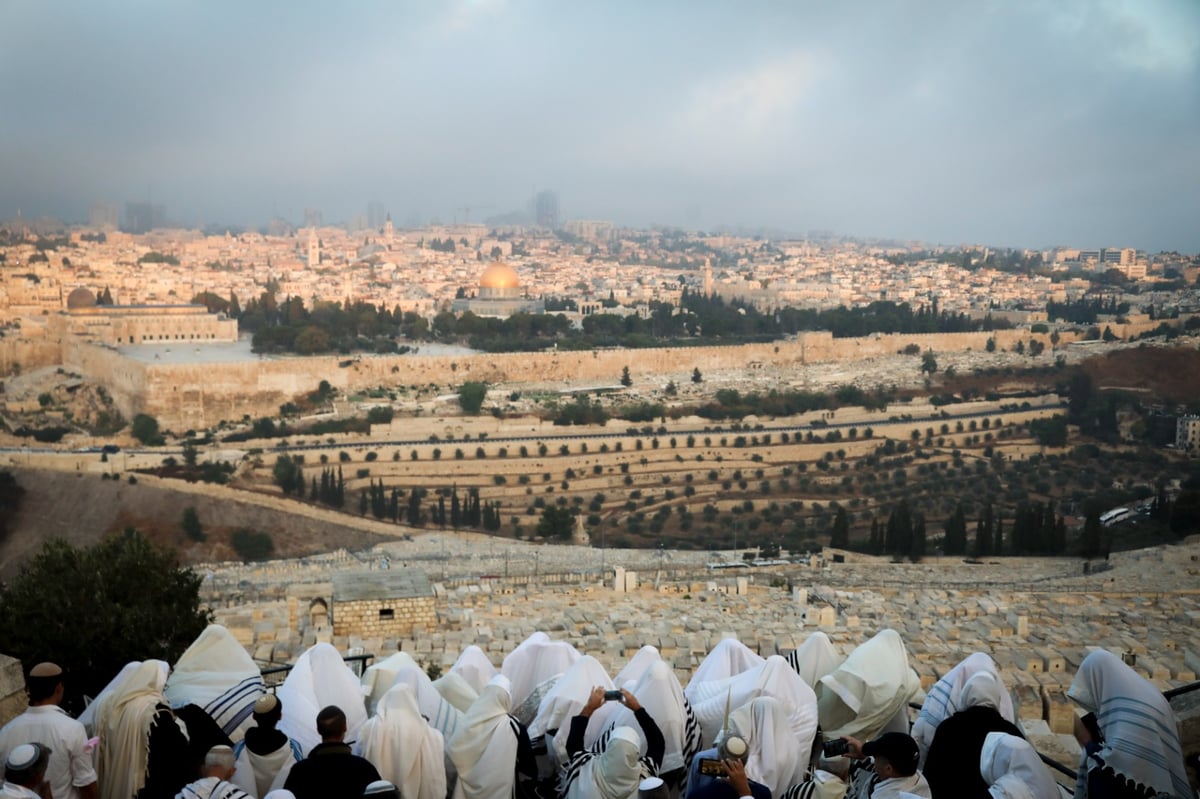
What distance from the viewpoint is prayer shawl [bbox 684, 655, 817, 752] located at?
2607 mm

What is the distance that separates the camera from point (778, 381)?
23703mm

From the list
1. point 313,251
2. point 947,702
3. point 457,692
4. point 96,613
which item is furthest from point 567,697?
Answer: point 313,251

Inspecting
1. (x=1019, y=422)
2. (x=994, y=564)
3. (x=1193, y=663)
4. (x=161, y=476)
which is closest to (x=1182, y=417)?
(x=1019, y=422)

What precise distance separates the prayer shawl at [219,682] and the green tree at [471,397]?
1706cm

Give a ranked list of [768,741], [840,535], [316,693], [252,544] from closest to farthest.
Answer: [768,741], [316,693], [840,535], [252,544]

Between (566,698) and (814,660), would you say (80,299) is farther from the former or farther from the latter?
(814,660)

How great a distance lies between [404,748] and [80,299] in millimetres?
26325

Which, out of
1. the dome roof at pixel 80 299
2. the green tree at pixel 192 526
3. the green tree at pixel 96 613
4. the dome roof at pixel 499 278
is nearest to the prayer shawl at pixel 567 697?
the green tree at pixel 96 613

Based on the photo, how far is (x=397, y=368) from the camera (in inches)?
872

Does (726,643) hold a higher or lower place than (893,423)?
higher

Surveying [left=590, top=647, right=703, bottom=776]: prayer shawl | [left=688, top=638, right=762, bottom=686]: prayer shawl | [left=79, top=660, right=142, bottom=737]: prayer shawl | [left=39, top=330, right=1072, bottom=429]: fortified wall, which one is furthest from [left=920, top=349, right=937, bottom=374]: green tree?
[left=79, top=660, right=142, bottom=737]: prayer shawl

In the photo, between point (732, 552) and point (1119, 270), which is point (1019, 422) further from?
point (732, 552)

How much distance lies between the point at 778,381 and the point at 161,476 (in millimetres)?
13025

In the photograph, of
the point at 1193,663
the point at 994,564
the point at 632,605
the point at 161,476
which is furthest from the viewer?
the point at 161,476
